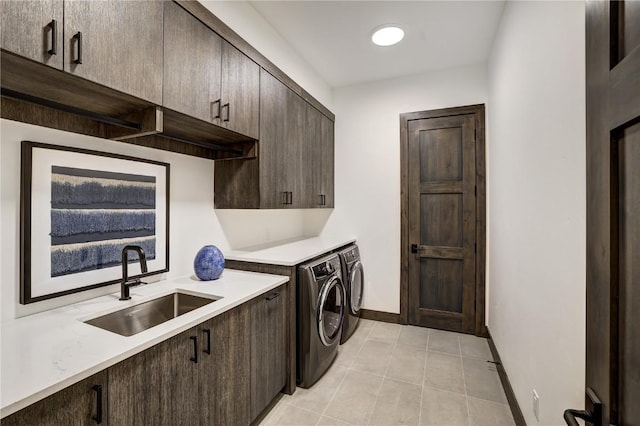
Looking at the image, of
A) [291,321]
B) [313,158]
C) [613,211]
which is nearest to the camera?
[613,211]

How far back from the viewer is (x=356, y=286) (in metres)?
3.13

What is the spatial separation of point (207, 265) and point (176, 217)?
42cm

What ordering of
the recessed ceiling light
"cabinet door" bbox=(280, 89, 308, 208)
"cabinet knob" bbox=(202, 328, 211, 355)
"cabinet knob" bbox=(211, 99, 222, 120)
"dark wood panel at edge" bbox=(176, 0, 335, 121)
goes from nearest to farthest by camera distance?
1. "cabinet knob" bbox=(202, 328, 211, 355)
2. "dark wood panel at edge" bbox=(176, 0, 335, 121)
3. "cabinet knob" bbox=(211, 99, 222, 120)
4. the recessed ceiling light
5. "cabinet door" bbox=(280, 89, 308, 208)

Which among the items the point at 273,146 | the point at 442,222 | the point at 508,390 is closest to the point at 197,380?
the point at 273,146

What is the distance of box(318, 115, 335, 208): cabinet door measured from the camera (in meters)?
3.34

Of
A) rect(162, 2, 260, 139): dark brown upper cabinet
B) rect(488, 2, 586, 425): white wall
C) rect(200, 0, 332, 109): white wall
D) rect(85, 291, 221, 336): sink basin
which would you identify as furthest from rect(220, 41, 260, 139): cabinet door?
rect(488, 2, 586, 425): white wall

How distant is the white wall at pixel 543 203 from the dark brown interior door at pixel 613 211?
465mm

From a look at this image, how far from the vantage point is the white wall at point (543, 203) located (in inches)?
42.9

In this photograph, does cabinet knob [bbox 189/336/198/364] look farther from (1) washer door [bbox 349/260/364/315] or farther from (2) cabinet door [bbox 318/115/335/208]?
(2) cabinet door [bbox 318/115/335/208]

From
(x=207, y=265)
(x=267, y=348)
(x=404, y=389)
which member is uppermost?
(x=207, y=265)

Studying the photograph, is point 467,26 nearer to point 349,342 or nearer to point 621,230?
point 621,230

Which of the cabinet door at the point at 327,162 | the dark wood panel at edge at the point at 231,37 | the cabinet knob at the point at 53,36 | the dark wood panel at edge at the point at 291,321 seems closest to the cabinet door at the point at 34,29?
the cabinet knob at the point at 53,36

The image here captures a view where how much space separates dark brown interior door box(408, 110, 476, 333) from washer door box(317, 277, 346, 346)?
1107 millimetres

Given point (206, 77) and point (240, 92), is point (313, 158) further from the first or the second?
point (206, 77)
